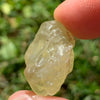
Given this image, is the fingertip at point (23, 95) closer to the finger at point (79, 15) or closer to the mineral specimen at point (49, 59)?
the mineral specimen at point (49, 59)

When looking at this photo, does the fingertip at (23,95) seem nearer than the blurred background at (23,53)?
Yes

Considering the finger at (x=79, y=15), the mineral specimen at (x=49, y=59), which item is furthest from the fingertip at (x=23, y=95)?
the finger at (x=79, y=15)

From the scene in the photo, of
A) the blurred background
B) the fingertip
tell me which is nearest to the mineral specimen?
the fingertip

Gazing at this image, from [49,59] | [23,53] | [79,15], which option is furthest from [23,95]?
[23,53]

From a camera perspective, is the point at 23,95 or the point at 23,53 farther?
the point at 23,53

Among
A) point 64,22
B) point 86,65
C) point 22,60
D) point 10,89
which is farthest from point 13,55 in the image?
point 64,22

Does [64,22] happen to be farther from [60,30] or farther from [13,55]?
[13,55]

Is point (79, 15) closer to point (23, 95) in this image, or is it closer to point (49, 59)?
point (49, 59)

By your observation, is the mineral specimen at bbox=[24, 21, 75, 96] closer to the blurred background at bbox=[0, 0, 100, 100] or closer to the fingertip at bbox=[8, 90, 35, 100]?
Result: the fingertip at bbox=[8, 90, 35, 100]
